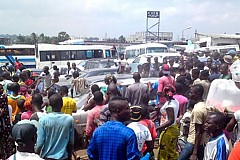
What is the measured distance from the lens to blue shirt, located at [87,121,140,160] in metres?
3.23

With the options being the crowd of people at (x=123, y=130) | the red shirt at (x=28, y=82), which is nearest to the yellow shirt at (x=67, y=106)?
the crowd of people at (x=123, y=130)

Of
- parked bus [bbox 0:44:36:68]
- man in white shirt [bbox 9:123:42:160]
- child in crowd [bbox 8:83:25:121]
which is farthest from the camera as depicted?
parked bus [bbox 0:44:36:68]

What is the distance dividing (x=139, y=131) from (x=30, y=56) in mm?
27351

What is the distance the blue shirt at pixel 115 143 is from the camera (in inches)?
127

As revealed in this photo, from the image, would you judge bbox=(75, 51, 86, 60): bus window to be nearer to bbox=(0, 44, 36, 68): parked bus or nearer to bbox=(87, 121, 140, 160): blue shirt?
bbox=(0, 44, 36, 68): parked bus

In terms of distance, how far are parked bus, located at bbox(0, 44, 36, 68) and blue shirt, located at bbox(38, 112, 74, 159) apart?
2628cm

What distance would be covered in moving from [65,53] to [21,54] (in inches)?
172

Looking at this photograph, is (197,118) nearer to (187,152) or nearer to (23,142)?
(187,152)

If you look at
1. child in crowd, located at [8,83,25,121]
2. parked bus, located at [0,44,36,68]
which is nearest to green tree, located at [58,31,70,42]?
parked bus, located at [0,44,36,68]

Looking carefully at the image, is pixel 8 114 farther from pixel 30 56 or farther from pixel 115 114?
pixel 30 56

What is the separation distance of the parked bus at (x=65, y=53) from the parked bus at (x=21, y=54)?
5.82 ft

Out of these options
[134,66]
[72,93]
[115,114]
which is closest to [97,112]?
[115,114]

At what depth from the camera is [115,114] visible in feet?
11.3

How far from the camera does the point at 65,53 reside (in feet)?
93.4
